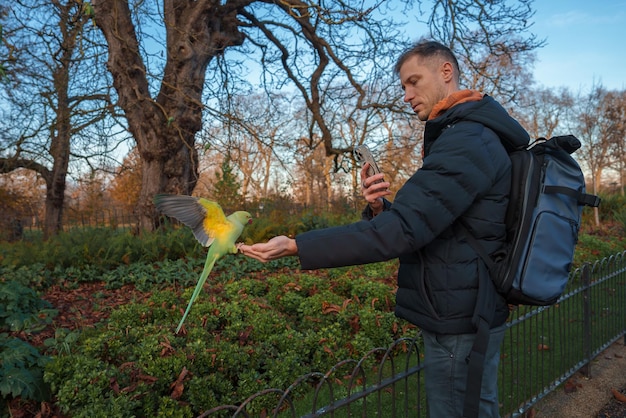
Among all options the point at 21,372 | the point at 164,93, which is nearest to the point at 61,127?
the point at 164,93

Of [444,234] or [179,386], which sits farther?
[179,386]

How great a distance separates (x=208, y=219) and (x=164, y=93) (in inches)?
285

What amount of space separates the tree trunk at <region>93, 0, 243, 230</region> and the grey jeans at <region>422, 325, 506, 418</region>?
6.85 metres

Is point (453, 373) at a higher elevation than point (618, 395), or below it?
higher

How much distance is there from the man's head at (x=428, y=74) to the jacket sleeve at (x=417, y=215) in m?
0.31

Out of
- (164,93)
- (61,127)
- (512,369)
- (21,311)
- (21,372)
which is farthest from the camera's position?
(61,127)

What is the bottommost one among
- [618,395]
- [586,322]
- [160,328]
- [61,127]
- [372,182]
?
[618,395]

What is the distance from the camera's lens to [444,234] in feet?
5.28

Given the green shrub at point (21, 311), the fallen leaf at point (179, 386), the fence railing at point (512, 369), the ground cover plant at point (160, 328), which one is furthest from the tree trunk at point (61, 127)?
the fence railing at point (512, 369)

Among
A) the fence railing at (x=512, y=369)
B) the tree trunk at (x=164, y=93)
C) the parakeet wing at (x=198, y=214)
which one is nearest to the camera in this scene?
the parakeet wing at (x=198, y=214)

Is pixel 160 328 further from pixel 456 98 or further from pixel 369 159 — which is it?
pixel 456 98

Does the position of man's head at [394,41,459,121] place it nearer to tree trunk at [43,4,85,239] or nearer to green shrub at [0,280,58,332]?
green shrub at [0,280,58,332]

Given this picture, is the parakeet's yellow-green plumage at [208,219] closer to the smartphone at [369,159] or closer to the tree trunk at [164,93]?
the smartphone at [369,159]

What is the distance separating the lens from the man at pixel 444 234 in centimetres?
145
